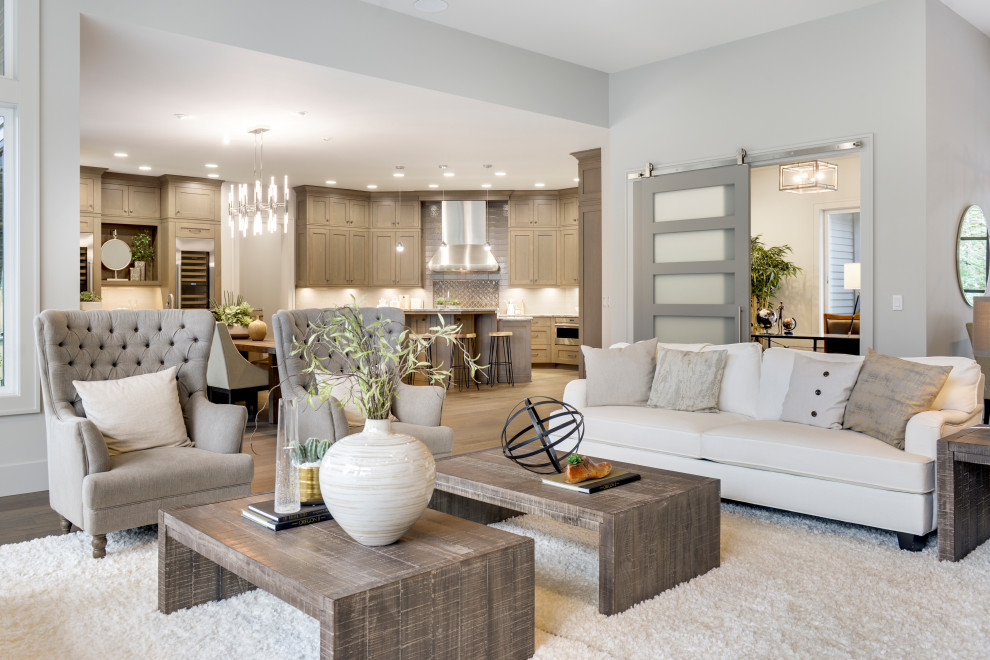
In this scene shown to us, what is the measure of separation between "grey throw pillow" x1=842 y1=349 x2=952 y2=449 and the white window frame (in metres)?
4.35

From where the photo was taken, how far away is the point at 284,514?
2.36m

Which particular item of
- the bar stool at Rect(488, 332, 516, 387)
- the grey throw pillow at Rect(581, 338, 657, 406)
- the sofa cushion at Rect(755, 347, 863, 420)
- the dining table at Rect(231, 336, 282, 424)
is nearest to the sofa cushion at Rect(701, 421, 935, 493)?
the sofa cushion at Rect(755, 347, 863, 420)

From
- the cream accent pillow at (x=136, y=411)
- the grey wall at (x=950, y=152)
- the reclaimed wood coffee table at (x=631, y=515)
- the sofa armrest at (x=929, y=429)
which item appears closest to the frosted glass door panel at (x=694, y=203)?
the grey wall at (x=950, y=152)

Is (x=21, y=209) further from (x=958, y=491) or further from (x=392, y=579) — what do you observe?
(x=958, y=491)

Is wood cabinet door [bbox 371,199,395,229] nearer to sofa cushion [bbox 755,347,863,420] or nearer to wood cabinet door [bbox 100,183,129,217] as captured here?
wood cabinet door [bbox 100,183,129,217]

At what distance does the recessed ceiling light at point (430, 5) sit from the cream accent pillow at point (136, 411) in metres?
3.29

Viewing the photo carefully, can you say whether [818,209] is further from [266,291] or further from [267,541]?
[267,541]

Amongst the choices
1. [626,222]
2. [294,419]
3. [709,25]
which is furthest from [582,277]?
[294,419]

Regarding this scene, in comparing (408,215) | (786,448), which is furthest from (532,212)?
(786,448)

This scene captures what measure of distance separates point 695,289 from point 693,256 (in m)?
0.29

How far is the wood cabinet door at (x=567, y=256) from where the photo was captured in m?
11.8

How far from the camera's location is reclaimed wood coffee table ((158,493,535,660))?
187cm

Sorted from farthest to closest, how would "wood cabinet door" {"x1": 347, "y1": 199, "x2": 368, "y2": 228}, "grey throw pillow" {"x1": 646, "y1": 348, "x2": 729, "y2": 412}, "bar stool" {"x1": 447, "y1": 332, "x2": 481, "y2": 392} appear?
1. "wood cabinet door" {"x1": 347, "y1": 199, "x2": 368, "y2": 228}
2. "bar stool" {"x1": 447, "y1": 332, "x2": 481, "y2": 392}
3. "grey throw pillow" {"x1": 646, "y1": 348, "x2": 729, "y2": 412}

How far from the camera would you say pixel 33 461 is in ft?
13.9
